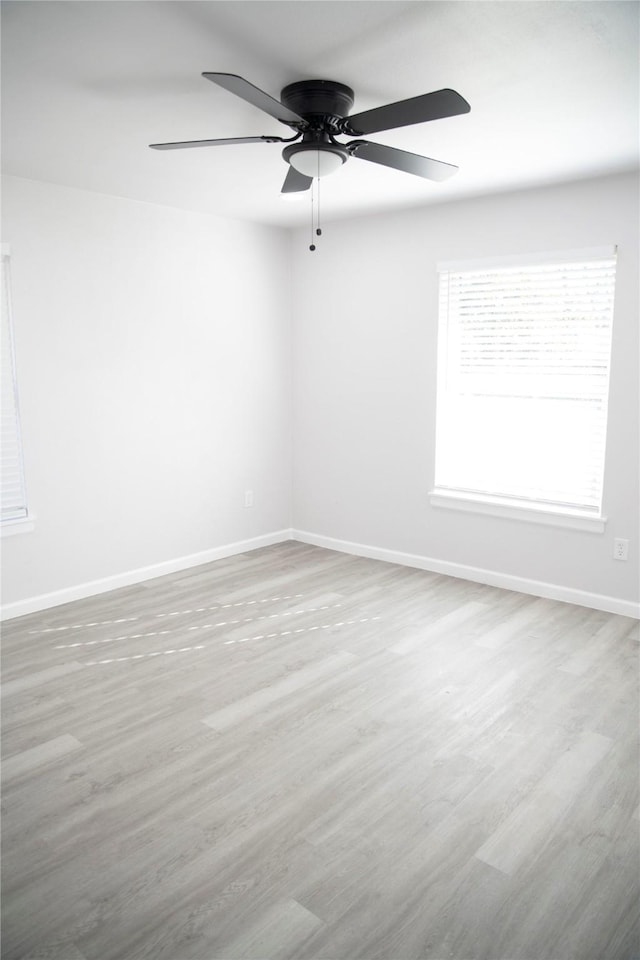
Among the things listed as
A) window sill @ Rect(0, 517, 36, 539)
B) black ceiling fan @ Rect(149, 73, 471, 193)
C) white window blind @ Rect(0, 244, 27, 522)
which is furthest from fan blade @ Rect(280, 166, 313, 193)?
window sill @ Rect(0, 517, 36, 539)

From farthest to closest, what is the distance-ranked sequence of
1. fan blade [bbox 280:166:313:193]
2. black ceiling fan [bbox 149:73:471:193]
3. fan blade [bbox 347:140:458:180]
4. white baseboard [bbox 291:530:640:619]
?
white baseboard [bbox 291:530:640:619], fan blade [bbox 280:166:313:193], fan blade [bbox 347:140:458:180], black ceiling fan [bbox 149:73:471:193]

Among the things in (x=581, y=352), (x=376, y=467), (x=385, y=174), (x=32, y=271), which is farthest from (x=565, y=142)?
(x=32, y=271)

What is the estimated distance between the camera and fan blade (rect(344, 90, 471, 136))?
6.74 feet

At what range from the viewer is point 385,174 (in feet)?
11.8

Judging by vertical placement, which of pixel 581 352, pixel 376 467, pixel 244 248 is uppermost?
pixel 244 248

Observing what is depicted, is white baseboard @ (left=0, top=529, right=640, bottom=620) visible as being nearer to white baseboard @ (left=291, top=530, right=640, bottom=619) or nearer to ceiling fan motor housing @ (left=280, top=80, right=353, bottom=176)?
white baseboard @ (left=291, top=530, right=640, bottom=619)

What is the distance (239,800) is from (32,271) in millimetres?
3067

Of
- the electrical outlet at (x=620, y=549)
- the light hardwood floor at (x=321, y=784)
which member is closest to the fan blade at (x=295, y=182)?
the light hardwood floor at (x=321, y=784)

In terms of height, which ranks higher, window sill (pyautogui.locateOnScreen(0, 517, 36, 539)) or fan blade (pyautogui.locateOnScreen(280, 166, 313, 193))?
fan blade (pyautogui.locateOnScreen(280, 166, 313, 193))

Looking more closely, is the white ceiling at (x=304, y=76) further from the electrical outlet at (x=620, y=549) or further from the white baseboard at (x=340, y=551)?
the white baseboard at (x=340, y=551)

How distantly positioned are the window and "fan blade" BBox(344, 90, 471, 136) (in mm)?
2003

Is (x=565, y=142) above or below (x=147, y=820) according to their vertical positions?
above

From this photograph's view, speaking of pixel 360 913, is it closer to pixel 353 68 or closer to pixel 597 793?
pixel 597 793

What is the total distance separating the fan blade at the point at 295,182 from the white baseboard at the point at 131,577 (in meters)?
2.68
